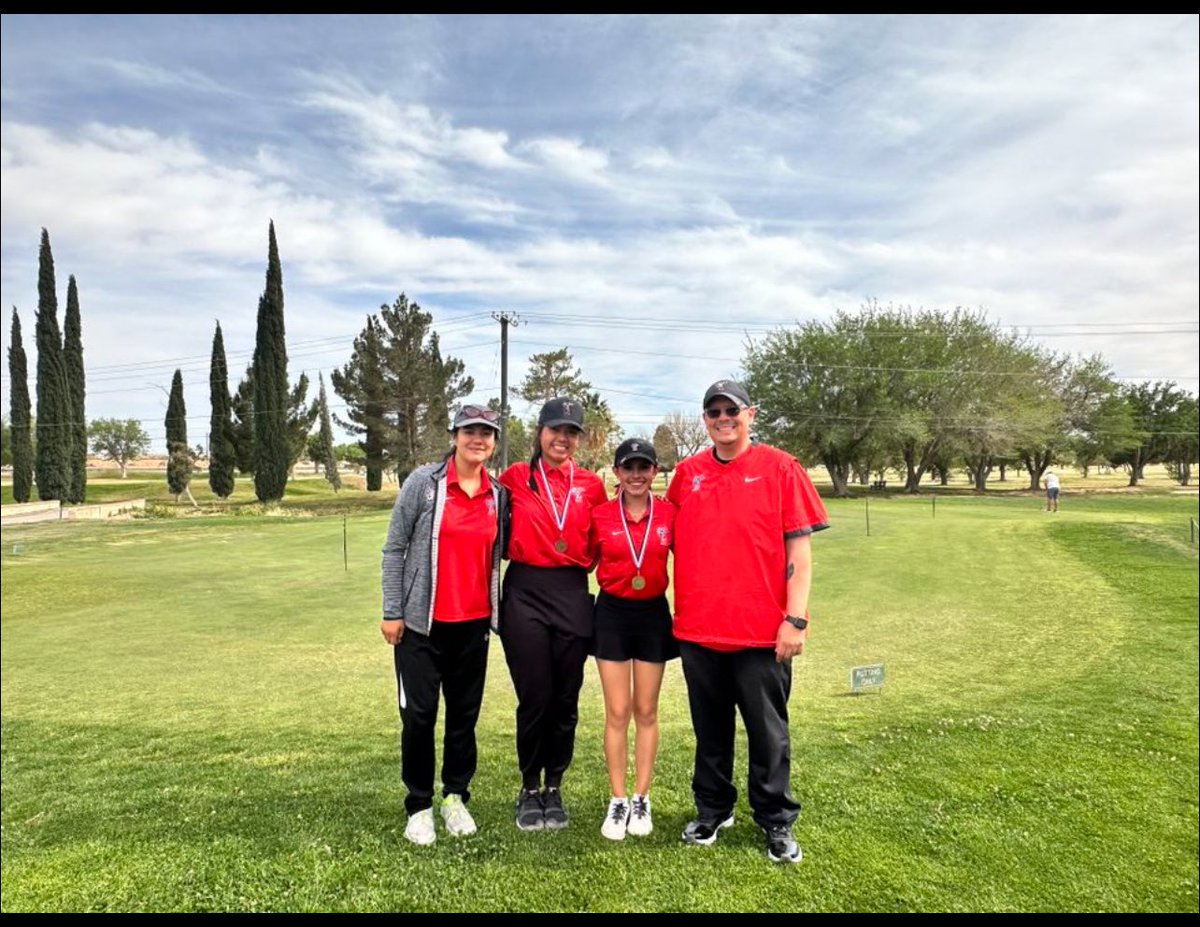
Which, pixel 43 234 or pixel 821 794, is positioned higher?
pixel 43 234

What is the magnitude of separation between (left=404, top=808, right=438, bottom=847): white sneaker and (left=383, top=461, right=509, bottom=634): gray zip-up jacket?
2.63 ft

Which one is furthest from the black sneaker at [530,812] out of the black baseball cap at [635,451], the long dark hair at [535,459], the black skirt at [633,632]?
the black baseball cap at [635,451]

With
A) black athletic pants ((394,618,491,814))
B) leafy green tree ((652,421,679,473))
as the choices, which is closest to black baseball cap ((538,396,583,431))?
leafy green tree ((652,421,679,473))

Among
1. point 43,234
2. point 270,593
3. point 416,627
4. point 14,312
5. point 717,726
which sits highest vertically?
point 43,234

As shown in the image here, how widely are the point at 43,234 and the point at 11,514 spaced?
30.0ft

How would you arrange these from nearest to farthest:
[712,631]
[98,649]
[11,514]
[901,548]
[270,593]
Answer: [712,631]
[98,649]
[270,593]
[901,548]
[11,514]

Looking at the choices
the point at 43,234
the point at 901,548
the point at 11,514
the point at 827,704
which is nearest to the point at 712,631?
the point at 827,704

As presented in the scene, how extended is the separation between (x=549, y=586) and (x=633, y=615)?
1.29 feet

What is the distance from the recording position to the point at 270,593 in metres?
11.7

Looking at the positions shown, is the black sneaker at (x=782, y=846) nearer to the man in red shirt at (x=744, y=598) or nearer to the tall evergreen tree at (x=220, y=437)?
the man in red shirt at (x=744, y=598)

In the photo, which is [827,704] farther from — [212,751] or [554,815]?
[212,751]

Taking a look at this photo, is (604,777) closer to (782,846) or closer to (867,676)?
(782,846)

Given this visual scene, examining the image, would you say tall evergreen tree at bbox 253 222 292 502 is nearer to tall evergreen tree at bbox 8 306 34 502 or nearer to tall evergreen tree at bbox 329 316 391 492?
tall evergreen tree at bbox 329 316 391 492

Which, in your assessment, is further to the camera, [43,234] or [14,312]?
[14,312]
